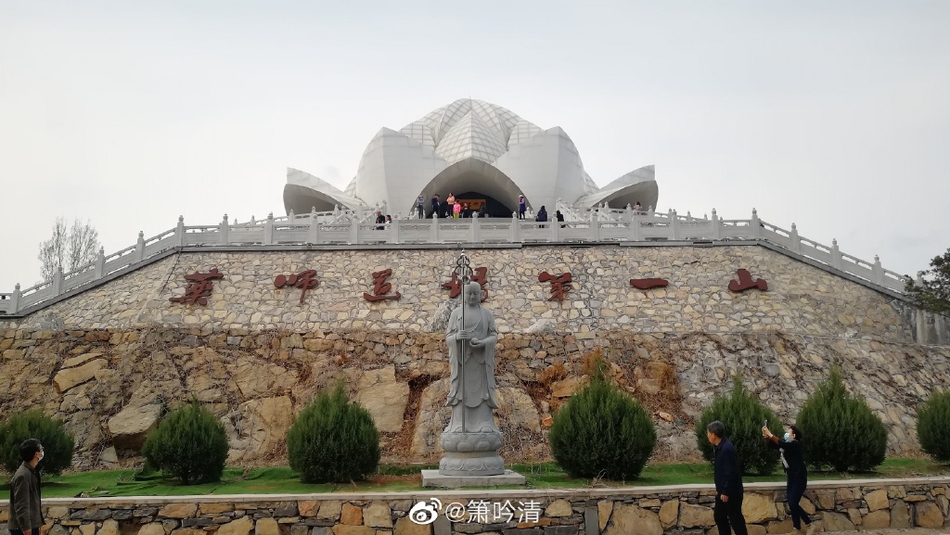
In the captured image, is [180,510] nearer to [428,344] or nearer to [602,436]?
[602,436]

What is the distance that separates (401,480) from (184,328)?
833cm

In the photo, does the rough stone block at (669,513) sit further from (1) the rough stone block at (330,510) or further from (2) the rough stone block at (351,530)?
(1) the rough stone block at (330,510)

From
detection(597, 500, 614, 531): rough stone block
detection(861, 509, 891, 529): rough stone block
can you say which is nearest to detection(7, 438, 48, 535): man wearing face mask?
detection(597, 500, 614, 531): rough stone block

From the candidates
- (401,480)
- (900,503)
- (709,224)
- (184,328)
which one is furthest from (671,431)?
(184,328)

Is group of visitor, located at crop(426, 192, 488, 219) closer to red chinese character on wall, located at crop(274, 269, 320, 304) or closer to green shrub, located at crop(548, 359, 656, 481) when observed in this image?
red chinese character on wall, located at crop(274, 269, 320, 304)

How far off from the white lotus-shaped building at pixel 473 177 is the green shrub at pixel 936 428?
18.3m

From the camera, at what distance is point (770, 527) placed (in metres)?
8.08

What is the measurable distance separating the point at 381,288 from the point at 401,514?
399 inches

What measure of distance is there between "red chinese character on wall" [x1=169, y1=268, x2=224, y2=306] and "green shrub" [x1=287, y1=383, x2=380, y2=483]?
345 inches

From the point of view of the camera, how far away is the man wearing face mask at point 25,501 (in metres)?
6.07

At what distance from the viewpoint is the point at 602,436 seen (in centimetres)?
907

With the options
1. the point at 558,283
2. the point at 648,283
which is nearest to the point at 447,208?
the point at 558,283

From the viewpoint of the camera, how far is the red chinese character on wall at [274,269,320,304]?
17672mm

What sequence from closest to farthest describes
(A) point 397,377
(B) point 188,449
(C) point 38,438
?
(B) point 188,449
(C) point 38,438
(A) point 397,377
